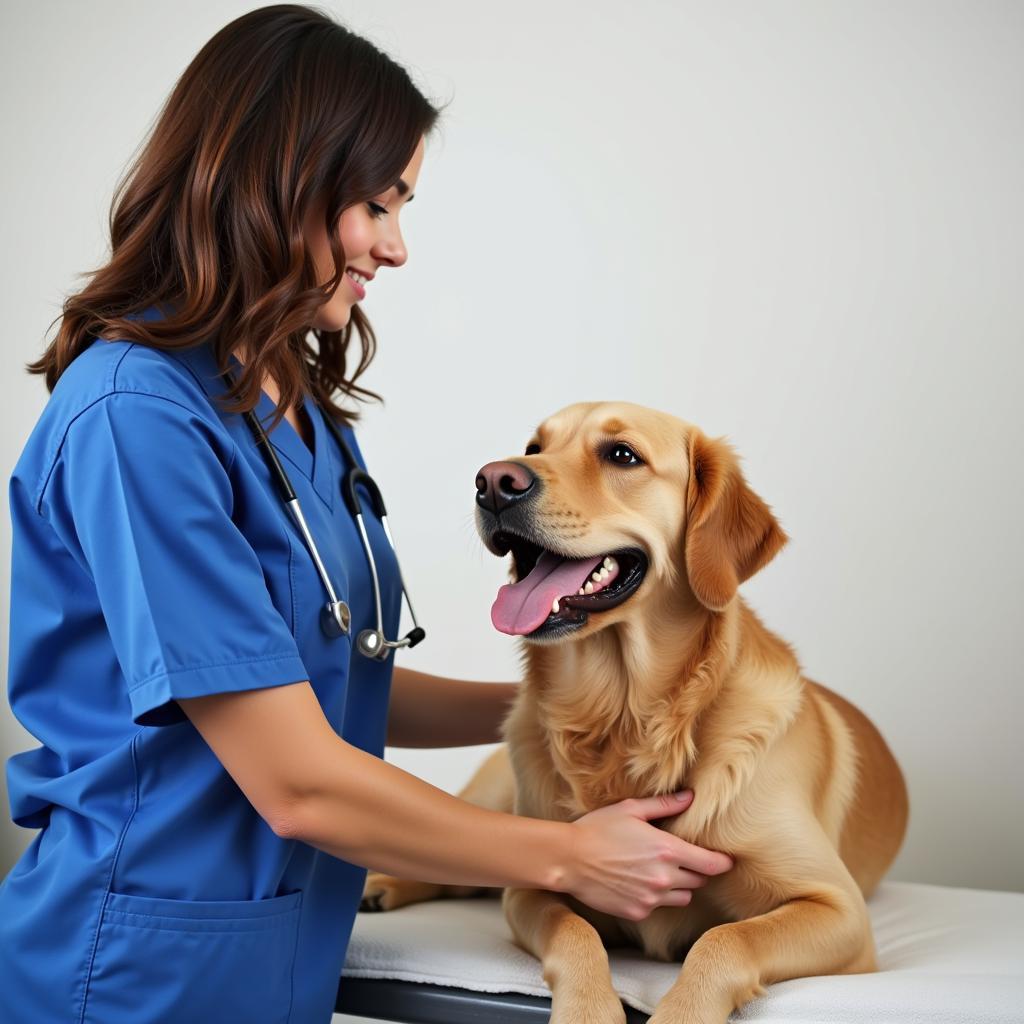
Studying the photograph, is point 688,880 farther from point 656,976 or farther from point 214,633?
point 214,633

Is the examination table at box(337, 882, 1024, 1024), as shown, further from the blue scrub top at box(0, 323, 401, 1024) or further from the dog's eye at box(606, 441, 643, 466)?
the dog's eye at box(606, 441, 643, 466)

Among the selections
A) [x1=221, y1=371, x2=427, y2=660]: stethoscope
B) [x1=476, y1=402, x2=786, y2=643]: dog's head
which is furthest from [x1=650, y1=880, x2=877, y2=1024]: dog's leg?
[x1=221, y1=371, x2=427, y2=660]: stethoscope

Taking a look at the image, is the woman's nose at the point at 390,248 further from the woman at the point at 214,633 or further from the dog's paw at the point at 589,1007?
the dog's paw at the point at 589,1007

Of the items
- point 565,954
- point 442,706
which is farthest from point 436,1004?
point 442,706

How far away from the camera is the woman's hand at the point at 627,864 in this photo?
1.64 m

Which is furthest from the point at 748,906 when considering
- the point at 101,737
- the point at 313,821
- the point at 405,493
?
the point at 405,493

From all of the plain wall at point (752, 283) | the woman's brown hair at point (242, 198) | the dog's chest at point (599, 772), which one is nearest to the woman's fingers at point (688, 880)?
the dog's chest at point (599, 772)

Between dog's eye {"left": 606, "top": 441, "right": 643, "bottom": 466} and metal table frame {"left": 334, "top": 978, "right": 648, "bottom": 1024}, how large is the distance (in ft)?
2.78

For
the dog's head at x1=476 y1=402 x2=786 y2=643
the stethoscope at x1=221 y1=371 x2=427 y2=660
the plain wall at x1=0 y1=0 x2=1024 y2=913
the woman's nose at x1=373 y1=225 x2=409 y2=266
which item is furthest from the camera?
the plain wall at x1=0 y1=0 x2=1024 y2=913

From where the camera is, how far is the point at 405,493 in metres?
3.53

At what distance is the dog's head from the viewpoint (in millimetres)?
1770

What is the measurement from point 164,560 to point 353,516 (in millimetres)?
547

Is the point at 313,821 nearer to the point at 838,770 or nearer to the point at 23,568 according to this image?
the point at 23,568

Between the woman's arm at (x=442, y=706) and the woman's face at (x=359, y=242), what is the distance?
0.76 meters
